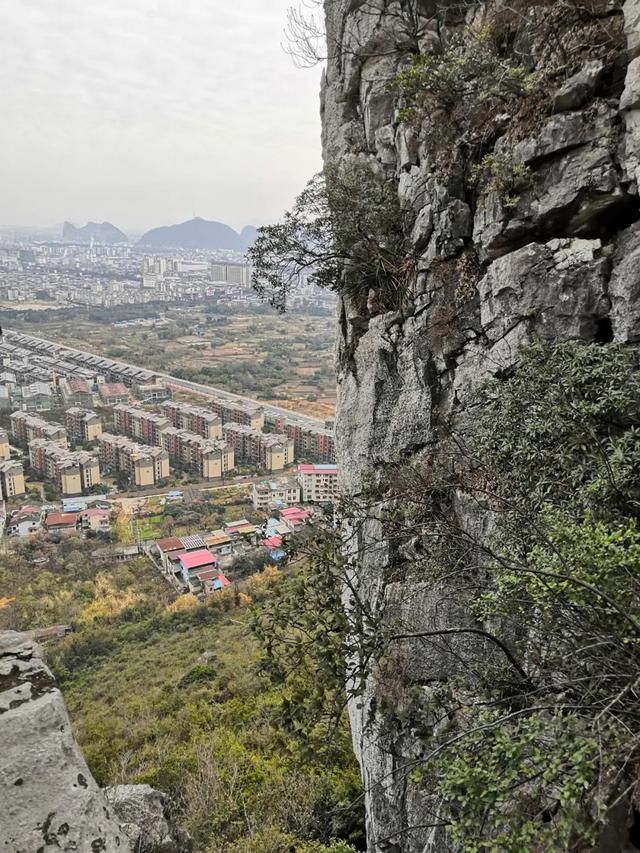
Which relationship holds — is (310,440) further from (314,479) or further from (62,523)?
(62,523)

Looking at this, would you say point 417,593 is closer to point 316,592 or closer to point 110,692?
point 316,592

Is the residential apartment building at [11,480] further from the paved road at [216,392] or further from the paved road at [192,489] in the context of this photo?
the paved road at [216,392]

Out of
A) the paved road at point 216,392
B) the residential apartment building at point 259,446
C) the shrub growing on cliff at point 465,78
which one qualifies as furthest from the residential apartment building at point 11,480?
the shrub growing on cliff at point 465,78

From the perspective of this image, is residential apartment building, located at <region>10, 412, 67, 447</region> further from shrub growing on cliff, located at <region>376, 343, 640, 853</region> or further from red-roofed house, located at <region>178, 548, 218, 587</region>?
shrub growing on cliff, located at <region>376, 343, 640, 853</region>

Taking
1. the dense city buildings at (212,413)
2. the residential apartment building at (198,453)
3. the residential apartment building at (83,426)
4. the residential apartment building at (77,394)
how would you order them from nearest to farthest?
the residential apartment building at (198,453)
the dense city buildings at (212,413)
the residential apartment building at (83,426)
the residential apartment building at (77,394)

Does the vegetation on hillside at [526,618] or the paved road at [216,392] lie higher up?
the vegetation on hillside at [526,618]
